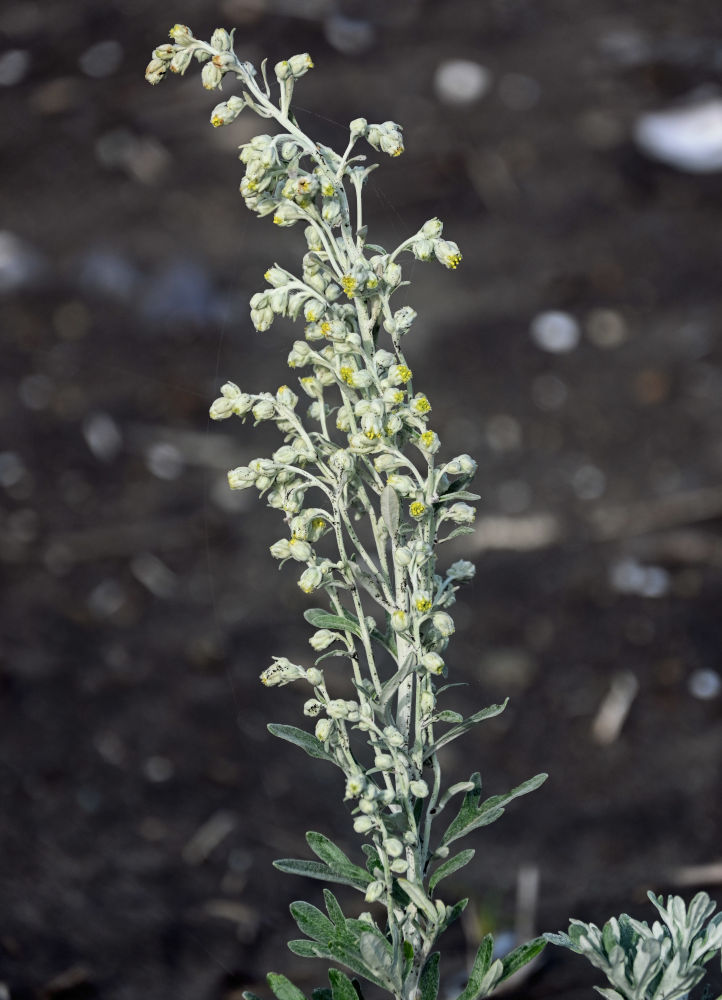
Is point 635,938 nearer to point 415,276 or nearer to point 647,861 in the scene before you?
point 647,861

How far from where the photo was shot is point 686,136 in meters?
1.29

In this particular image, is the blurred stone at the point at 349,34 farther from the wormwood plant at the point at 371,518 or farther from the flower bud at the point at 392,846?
the flower bud at the point at 392,846

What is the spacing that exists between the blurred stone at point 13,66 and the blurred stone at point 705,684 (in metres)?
1.11

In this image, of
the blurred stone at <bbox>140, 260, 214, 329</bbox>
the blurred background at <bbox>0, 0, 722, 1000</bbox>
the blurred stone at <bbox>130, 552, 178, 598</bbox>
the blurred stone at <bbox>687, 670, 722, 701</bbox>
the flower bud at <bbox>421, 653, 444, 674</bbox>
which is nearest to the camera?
the flower bud at <bbox>421, 653, 444, 674</bbox>

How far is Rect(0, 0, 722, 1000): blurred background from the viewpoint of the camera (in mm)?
893

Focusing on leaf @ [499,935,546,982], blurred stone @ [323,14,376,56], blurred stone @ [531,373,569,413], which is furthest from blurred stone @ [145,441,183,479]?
leaf @ [499,935,546,982]

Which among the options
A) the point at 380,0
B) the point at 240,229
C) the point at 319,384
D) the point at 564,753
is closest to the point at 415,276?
the point at 240,229

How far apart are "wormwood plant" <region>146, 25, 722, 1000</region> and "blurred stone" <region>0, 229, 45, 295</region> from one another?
0.92 meters

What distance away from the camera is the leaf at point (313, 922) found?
16.1 inches

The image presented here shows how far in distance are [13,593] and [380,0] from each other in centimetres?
91

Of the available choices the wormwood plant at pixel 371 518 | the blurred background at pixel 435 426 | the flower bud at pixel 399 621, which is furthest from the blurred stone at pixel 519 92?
the flower bud at pixel 399 621

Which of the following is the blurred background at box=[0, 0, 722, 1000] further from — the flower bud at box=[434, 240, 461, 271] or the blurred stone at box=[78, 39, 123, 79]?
the flower bud at box=[434, 240, 461, 271]

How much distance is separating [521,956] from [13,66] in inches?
49.5

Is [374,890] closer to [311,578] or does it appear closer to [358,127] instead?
[311,578]
